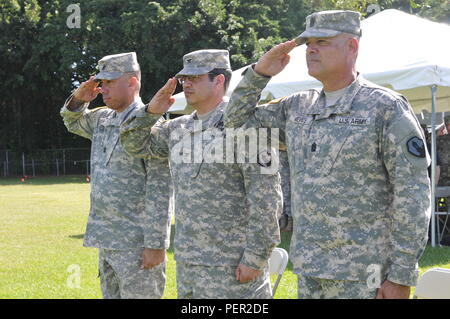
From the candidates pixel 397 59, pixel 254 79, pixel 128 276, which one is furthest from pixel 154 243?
pixel 397 59

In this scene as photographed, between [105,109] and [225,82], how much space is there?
52.6 inches

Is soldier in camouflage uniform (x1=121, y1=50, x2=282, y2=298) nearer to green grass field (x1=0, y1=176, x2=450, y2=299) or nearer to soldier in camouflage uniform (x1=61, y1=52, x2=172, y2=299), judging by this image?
soldier in camouflage uniform (x1=61, y1=52, x2=172, y2=299)

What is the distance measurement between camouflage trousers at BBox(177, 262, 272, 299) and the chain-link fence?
3040 cm

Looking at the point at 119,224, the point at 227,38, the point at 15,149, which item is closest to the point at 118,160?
the point at 119,224

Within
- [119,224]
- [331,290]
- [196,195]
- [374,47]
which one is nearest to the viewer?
[331,290]

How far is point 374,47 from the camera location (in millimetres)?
9648

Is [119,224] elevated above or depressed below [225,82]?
below

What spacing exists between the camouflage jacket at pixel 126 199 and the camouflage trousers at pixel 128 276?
2.9 inches

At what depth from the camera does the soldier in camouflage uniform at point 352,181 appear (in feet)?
9.40

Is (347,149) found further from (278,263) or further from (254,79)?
(278,263)

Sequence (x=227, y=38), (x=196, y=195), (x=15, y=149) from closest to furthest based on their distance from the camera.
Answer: (x=196, y=195) → (x=227, y=38) → (x=15, y=149)

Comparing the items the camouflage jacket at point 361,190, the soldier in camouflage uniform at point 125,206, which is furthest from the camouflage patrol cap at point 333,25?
the soldier in camouflage uniform at point 125,206

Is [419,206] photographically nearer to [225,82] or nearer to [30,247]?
[225,82]

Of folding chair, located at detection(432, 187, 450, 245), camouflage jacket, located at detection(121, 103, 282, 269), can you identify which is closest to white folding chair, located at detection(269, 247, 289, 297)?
camouflage jacket, located at detection(121, 103, 282, 269)
